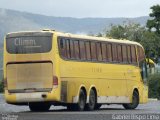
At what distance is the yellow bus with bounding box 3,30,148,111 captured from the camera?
104 ft

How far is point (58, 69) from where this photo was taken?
31719mm

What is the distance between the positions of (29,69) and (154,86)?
110 feet

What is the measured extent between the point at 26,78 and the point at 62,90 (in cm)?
153

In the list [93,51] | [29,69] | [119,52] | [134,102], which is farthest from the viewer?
[134,102]

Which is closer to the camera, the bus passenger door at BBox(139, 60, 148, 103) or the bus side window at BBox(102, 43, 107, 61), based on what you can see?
the bus side window at BBox(102, 43, 107, 61)

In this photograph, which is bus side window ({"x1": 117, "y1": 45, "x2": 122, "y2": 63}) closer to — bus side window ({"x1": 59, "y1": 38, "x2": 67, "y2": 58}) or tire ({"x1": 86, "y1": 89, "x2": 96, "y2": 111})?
tire ({"x1": 86, "y1": 89, "x2": 96, "y2": 111})

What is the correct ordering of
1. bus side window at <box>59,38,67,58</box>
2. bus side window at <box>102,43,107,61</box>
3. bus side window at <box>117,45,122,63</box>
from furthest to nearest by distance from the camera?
bus side window at <box>117,45,122,63</box>
bus side window at <box>102,43,107,61</box>
bus side window at <box>59,38,67,58</box>

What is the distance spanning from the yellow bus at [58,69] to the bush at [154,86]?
27440mm

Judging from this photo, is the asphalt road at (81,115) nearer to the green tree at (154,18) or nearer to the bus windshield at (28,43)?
the bus windshield at (28,43)

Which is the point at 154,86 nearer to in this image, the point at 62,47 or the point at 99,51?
the point at 99,51

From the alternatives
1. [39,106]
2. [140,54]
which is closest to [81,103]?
[39,106]

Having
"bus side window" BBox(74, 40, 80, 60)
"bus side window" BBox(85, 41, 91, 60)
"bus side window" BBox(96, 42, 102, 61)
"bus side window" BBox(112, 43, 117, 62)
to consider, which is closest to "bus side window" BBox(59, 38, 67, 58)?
"bus side window" BBox(74, 40, 80, 60)

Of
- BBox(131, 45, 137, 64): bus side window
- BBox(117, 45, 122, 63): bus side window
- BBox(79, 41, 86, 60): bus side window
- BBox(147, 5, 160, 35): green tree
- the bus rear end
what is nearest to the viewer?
the bus rear end

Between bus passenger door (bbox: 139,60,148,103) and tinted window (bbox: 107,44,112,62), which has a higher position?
tinted window (bbox: 107,44,112,62)
